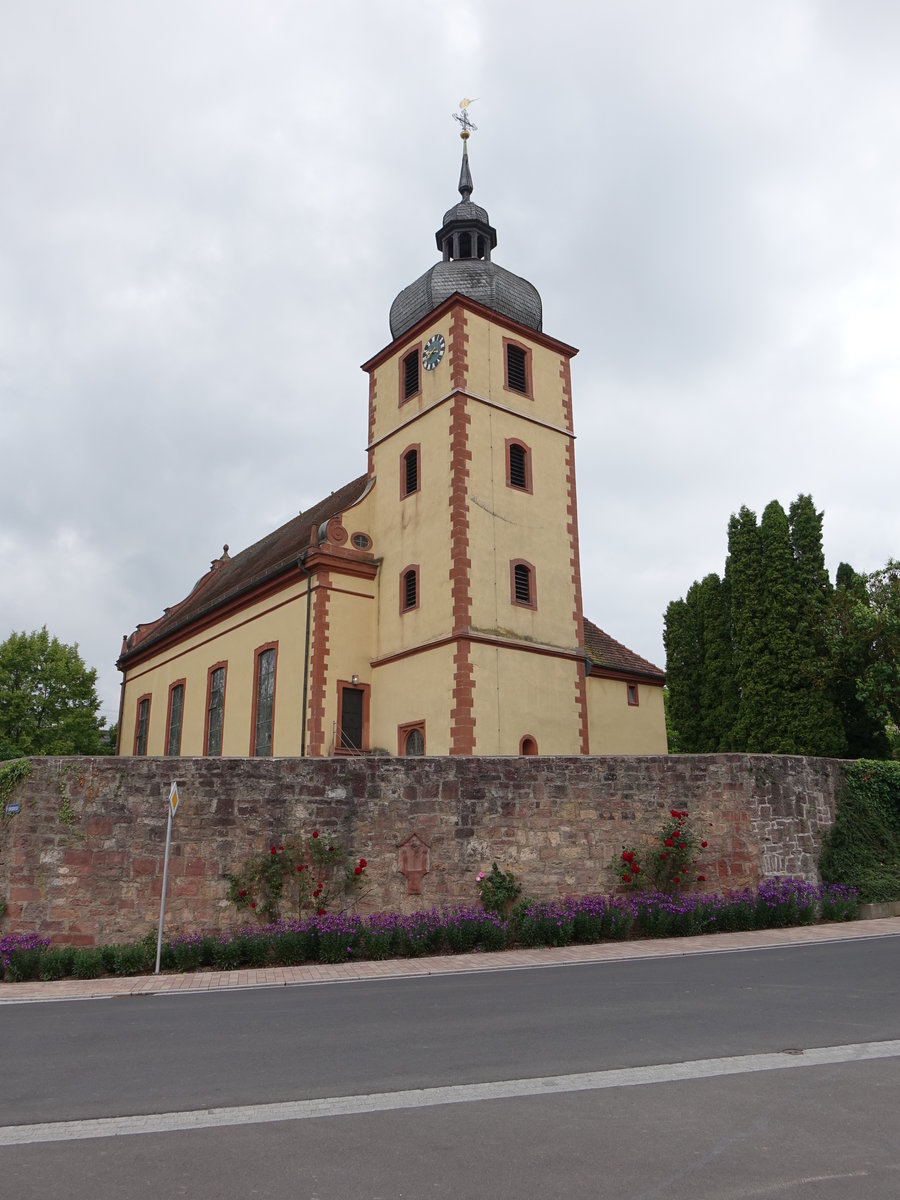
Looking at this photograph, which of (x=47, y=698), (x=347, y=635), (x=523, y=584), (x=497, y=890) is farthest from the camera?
(x=47, y=698)

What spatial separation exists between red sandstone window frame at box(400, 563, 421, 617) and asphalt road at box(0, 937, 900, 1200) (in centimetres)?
1555

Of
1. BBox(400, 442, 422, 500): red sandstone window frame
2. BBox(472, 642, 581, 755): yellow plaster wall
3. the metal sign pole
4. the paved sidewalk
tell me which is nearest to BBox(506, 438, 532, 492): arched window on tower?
BBox(400, 442, 422, 500): red sandstone window frame

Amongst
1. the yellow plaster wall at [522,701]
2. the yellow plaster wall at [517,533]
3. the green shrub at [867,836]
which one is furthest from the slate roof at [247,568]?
the green shrub at [867,836]

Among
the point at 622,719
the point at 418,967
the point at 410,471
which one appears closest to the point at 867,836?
the point at 418,967

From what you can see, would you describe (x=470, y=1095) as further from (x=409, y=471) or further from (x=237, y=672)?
(x=237, y=672)

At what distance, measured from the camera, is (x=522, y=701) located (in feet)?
76.0

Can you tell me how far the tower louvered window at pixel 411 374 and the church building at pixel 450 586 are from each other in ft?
0.27

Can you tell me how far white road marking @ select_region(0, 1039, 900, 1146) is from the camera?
497cm

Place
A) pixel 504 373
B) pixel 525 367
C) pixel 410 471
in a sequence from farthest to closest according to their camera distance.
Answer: pixel 525 367, pixel 410 471, pixel 504 373

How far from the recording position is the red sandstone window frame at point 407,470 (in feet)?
83.9

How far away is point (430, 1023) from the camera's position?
7.66 meters

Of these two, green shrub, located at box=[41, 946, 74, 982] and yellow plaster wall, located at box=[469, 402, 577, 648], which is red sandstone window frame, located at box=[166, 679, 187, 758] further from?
green shrub, located at box=[41, 946, 74, 982]

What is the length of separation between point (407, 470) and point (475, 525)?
142 inches

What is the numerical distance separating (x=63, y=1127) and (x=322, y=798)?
342 inches
